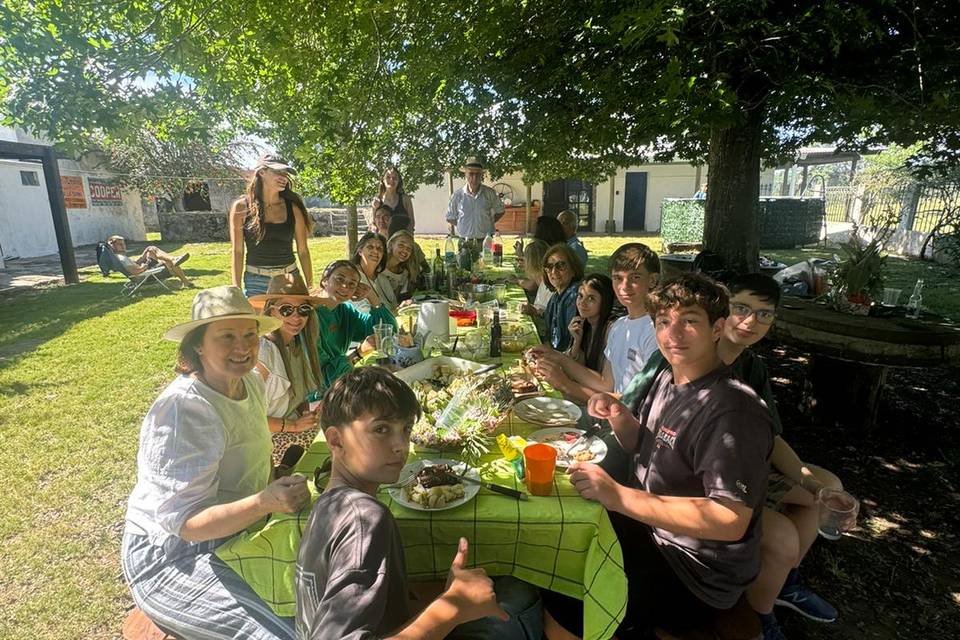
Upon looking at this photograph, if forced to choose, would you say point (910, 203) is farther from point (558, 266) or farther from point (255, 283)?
point (255, 283)

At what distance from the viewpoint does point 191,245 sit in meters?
19.4

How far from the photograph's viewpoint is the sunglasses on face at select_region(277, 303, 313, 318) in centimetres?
301

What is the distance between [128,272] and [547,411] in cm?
1194

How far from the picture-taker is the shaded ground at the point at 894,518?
272 centimetres

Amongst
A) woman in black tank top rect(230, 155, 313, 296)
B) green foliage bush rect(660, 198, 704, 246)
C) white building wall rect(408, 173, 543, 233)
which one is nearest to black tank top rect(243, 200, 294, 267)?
woman in black tank top rect(230, 155, 313, 296)

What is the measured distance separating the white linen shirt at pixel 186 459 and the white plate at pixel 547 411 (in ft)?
4.17

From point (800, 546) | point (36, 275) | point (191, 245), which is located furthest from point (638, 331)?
point (191, 245)

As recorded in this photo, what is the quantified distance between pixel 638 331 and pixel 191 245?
20429 mm

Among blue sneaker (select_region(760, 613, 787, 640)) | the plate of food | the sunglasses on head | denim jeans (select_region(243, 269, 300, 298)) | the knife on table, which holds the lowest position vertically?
blue sneaker (select_region(760, 613, 787, 640))

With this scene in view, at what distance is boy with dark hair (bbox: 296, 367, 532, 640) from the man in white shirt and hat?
22.6 ft

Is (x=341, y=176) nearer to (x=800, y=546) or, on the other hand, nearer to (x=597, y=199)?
(x=800, y=546)

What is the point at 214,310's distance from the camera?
6.91ft

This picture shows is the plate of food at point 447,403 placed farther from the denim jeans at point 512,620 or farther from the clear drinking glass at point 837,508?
the clear drinking glass at point 837,508

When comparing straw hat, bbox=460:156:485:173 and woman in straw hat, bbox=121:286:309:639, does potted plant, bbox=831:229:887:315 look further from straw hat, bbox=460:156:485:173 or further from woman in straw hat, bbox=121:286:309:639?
woman in straw hat, bbox=121:286:309:639
